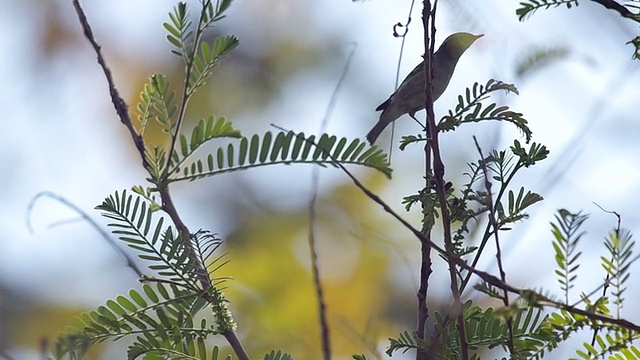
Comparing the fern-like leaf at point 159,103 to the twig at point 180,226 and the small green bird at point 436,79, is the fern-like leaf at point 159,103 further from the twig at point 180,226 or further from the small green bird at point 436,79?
the small green bird at point 436,79

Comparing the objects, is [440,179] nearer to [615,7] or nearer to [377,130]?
[615,7]

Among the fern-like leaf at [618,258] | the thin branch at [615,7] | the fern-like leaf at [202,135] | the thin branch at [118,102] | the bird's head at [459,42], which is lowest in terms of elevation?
the fern-like leaf at [618,258]

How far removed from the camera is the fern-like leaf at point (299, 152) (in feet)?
2.59

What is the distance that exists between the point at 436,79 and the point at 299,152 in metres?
0.93

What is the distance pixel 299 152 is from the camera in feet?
2.61

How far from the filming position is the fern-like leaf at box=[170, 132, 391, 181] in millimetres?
789

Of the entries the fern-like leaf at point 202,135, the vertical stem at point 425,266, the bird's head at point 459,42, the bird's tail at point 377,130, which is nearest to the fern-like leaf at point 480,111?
the vertical stem at point 425,266

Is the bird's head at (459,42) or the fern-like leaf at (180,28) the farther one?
the bird's head at (459,42)

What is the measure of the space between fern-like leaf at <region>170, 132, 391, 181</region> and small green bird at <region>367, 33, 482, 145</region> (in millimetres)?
561

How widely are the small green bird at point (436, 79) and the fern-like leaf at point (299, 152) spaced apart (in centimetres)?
56

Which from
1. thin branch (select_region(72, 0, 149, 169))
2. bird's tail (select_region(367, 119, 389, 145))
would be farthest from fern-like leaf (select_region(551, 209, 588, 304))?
bird's tail (select_region(367, 119, 389, 145))

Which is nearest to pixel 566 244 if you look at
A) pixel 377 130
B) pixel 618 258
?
pixel 618 258

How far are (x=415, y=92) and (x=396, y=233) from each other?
171 cm

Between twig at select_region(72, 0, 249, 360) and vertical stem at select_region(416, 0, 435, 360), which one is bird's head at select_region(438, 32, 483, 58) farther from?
twig at select_region(72, 0, 249, 360)
